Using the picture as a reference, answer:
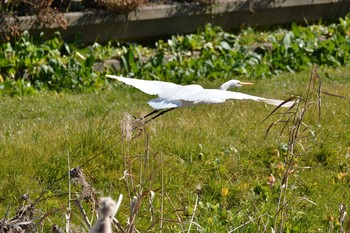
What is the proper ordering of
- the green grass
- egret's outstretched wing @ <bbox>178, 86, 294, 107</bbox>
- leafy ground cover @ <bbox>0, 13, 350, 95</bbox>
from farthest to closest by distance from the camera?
1. leafy ground cover @ <bbox>0, 13, 350, 95</bbox>
2. the green grass
3. egret's outstretched wing @ <bbox>178, 86, 294, 107</bbox>

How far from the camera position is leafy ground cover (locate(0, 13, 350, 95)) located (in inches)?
339

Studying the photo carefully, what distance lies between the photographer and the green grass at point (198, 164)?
15.9 feet

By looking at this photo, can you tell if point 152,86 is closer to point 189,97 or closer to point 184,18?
point 189,97

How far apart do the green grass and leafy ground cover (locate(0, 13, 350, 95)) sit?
1.72 meters

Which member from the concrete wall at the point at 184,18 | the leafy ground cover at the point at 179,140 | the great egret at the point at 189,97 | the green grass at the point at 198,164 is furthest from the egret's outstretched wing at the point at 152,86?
the concrete wall at the point at 184,18

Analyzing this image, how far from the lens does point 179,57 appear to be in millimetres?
9375

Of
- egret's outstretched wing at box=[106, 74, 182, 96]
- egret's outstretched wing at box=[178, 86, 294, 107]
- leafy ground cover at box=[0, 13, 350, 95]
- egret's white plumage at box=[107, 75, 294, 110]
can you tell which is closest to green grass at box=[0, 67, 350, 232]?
egret's outstretched wing at box=[106, 74, 182, 96]

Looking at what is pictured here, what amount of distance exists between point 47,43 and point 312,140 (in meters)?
3.88

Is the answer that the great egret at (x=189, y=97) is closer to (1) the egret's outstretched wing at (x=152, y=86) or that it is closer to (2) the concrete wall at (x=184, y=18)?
(1) the egret's outstretched wing at (x=152, y=86)

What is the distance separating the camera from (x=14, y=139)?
5.77m

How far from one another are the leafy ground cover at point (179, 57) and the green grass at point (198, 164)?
5.63 ft

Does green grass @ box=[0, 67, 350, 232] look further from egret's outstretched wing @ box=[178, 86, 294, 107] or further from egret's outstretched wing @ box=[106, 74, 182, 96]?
egret's outstretched wing @ box=[178, 86, 294, 107]

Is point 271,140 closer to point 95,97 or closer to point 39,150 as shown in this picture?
point 39,150

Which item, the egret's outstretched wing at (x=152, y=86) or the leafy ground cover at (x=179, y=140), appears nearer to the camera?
the egret's outstretched wing at (x=152, y=86)
